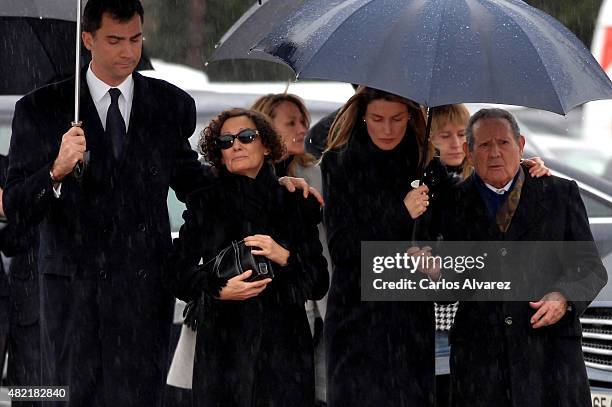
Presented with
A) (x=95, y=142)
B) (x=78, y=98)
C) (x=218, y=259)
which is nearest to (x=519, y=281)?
(x=218, y=259)

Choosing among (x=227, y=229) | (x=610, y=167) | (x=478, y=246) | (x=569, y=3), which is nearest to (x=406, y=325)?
(x=478, y=246)

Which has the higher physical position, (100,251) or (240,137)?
(240,137)

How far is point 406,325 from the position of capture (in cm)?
Answer: 650

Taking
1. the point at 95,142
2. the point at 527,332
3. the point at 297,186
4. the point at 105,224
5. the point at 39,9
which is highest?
the point at 39,9

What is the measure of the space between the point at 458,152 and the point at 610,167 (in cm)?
817

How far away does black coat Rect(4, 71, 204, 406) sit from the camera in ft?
20.5

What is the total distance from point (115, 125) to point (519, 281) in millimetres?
1785

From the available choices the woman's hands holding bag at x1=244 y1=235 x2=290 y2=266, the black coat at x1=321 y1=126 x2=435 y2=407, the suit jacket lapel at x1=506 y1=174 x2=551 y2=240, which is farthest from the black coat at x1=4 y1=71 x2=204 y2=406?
the suit jacket lapel at x1=506 y1=174 x2=551 y2=240

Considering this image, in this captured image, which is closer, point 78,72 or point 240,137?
point 78,72

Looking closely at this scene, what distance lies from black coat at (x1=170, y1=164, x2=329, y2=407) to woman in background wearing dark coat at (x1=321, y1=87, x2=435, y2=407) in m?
0.17

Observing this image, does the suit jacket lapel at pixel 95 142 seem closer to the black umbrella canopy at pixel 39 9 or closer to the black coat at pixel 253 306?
the black coat at pixel 253 306

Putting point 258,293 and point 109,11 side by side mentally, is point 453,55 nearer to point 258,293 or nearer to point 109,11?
point 258,293

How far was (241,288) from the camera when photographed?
245 inches

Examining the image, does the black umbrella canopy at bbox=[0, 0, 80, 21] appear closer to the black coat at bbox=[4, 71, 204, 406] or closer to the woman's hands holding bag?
the black coat at bbox=[4, 71, 204, 406]
